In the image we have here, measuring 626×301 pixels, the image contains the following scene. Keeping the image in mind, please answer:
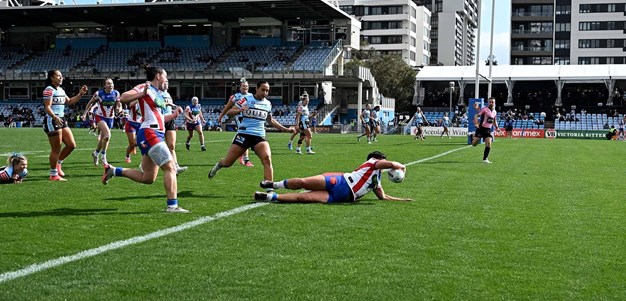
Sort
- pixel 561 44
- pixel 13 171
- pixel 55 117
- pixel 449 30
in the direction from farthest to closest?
pixel 449 30 → pixel 561 44 → pixel 55 117 → pixel 13 171

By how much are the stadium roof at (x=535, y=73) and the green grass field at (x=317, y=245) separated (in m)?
59.5

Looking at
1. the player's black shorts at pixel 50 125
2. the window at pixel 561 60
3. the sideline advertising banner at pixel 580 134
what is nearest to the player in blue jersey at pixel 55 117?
the player's black shorts at pixel 50 125

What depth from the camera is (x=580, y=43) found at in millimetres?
98750

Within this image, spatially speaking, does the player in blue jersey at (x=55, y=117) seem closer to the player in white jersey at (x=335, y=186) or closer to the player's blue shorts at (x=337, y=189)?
the player in white jersey at (x=335, y=186)

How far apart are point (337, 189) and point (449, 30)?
128 metres

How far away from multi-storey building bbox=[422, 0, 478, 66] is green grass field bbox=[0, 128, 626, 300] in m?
123

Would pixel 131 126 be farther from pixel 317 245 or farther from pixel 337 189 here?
pixel 317 245

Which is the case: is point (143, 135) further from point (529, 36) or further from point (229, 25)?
point (529, 36)

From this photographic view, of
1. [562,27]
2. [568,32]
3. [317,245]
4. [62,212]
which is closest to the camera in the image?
[317,245]

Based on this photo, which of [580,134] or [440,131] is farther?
[580,134]

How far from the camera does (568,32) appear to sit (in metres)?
101

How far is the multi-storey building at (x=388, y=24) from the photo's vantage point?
116 m

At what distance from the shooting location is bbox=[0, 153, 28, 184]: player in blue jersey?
1205cm

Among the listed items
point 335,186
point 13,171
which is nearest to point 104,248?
point 335,186
